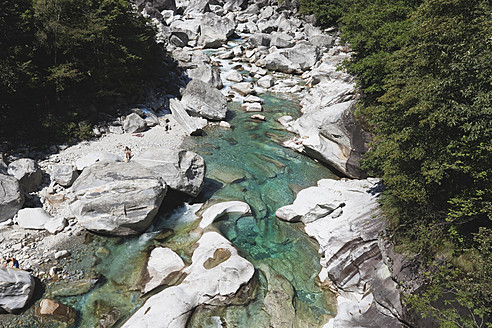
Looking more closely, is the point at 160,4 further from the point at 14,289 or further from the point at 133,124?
the point at 14,289

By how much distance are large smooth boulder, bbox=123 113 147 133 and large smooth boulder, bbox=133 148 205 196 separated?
639 cm

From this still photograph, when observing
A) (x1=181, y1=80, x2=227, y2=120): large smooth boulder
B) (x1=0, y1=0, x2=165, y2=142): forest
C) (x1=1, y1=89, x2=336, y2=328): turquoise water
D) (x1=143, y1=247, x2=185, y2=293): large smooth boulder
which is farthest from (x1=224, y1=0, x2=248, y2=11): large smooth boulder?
(x1=143, y1=247, x2=185, y2=293): large smooth boulder

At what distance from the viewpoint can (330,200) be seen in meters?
14.4

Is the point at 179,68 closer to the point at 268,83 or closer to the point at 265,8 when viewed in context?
the point at 268,83

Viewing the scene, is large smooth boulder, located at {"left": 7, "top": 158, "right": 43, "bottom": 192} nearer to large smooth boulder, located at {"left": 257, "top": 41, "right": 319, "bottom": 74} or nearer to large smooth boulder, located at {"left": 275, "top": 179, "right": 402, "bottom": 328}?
large smooth boulder, located at {"left": 275, "top": 179, "right": 402, "bottom": 328}

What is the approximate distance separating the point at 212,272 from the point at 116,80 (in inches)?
696

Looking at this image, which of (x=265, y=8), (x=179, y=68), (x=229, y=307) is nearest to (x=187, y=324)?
(x=229, y=307)

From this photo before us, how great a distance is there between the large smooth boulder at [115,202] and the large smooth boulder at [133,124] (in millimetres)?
8394

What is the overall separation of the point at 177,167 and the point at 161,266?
5.22 m

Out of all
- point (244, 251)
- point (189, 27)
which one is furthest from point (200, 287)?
point (189, 27)

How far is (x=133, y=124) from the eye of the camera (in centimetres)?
2150

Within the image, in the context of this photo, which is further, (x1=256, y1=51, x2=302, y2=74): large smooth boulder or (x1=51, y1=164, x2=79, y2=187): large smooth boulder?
(x1=256, y1=51, x2=302, y2=74): large smooth boulder

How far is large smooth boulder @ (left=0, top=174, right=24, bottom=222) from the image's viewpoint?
1293 centimetres

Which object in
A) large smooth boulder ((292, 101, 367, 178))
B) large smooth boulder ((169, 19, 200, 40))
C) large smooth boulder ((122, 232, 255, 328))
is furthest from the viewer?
large smooth boulder ((169, 19, 200, 40))
